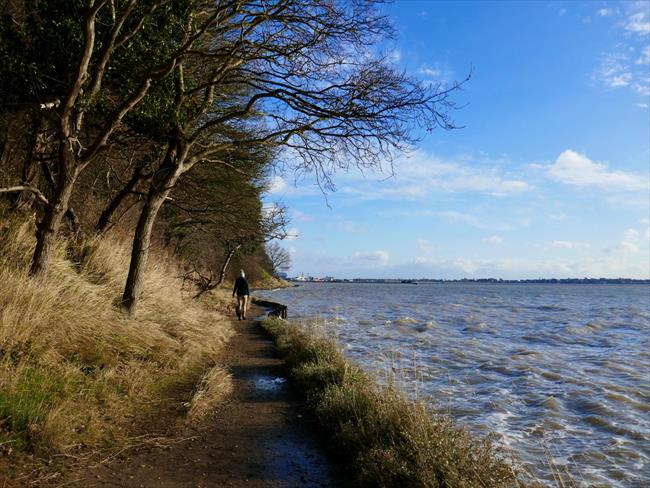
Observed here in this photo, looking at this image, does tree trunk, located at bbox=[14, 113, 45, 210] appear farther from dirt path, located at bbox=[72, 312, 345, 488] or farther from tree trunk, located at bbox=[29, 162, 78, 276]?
dirt path, located at bbox=[72, 312, 345, 488]

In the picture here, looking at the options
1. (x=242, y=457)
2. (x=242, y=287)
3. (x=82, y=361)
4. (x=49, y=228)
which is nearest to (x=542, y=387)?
(x=242, y=457)

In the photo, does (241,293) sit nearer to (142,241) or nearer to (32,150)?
(142,241)

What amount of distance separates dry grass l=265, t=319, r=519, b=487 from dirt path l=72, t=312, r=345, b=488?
325mm

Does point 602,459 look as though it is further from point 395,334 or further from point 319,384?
point 395,334

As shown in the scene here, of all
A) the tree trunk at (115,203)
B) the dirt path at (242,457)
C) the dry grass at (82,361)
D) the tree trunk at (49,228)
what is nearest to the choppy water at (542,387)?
the dirt path at (242,457)

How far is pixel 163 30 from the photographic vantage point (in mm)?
7953

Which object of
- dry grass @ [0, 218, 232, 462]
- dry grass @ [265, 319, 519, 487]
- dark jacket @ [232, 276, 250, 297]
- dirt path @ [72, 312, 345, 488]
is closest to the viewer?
dry grass @ [265, 319, 519, 487]

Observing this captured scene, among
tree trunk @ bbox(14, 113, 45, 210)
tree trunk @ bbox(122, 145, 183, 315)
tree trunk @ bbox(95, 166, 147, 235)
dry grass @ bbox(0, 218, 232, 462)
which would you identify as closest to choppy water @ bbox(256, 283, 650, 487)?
dry grass @ bbox(0, 218, 232, 462)

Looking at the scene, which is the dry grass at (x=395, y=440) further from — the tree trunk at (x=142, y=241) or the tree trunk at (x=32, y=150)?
the tree trunk at (x=32, y=150)

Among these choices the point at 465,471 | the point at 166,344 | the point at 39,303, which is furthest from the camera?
the point at 166,344

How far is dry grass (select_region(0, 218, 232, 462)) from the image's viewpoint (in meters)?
4.43

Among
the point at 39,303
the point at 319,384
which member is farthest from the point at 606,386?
the point at 39,303

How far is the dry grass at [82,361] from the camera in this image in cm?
443

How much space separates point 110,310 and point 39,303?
1987mm
